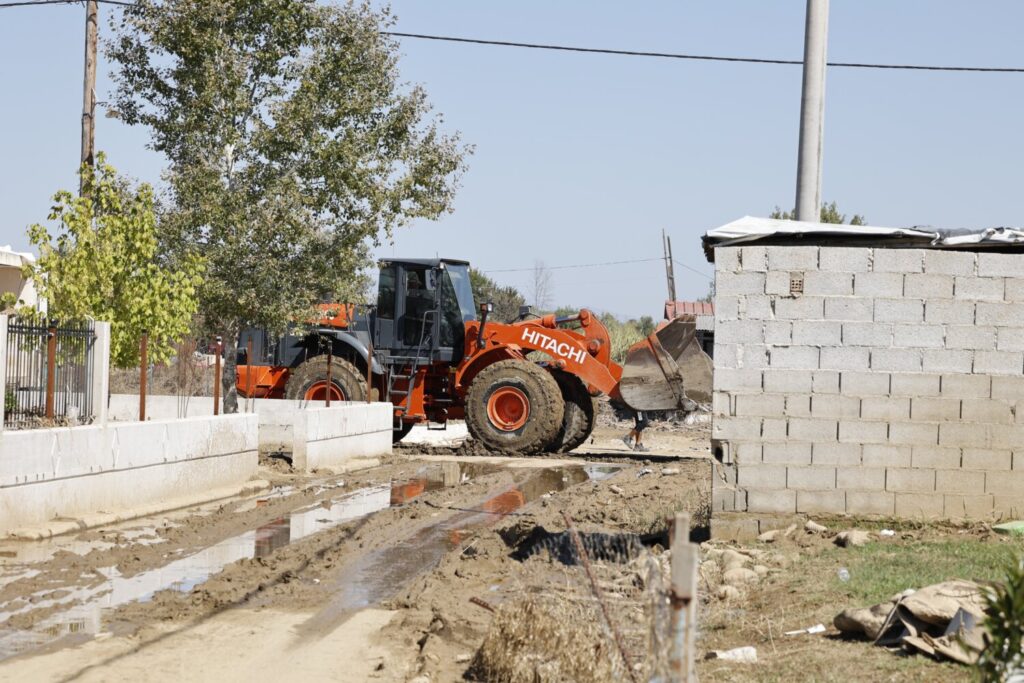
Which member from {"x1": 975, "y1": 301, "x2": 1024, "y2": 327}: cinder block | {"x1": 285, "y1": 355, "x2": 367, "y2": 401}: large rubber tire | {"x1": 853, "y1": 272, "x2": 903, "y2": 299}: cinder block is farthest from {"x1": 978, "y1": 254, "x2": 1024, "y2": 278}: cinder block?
{"x1": 285, "y1": 355, "x2": 367, "y2": 401}: large rubber tire

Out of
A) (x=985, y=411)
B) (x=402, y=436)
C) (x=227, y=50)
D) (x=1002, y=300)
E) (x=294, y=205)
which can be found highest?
(x=227, y=50)

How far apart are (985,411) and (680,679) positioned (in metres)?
7.88

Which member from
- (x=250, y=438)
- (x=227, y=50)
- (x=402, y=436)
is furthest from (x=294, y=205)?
(x=402, y=436)

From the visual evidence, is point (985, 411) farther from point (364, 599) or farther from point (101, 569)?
point (101, 569)

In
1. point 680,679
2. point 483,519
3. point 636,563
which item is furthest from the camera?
point 483,519

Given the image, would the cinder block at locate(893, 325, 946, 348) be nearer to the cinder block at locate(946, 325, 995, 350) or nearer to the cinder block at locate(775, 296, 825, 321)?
the cinder block at locate(946, 325, 995, 350)

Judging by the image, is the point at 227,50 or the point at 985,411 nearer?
the point at 985,411

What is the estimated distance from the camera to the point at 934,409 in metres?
11.6

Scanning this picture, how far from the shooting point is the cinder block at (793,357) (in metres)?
11.7

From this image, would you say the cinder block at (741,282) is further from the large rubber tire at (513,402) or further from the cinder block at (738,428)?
the large rubber tire at (513,402)

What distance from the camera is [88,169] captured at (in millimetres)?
18078

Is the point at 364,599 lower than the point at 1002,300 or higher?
lower

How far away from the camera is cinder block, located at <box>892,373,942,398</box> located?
1158 centimetres

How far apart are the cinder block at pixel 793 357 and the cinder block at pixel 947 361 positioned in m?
0.99
